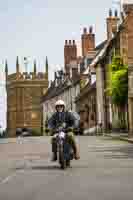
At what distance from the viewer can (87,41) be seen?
96875 millimetres

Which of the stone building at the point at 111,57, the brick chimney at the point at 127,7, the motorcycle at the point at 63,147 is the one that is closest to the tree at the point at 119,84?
the stone building at the point at 111,57

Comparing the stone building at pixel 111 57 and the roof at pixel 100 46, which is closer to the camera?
the stone building at pixel 111 57

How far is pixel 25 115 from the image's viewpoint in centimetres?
16625

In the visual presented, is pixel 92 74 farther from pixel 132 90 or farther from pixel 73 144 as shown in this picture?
pixel 73 144

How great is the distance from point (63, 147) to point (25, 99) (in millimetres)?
151771

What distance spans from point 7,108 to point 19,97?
6869 millimetres

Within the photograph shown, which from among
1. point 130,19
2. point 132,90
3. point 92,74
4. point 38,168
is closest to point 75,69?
point 92,74

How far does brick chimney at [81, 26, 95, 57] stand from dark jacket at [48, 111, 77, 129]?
77.0 metres

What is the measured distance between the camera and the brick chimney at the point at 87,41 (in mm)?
95744

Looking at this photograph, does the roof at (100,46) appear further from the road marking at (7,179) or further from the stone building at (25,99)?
the road marking at (7,179)

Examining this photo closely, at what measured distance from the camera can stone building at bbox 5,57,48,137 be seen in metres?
164

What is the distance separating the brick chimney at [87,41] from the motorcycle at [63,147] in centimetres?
7731

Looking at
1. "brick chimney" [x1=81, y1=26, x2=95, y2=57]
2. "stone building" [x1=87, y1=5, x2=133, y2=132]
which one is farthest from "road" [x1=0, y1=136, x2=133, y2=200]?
"brick chimney" [x1=81, y1=26, x2=95, y2=57]

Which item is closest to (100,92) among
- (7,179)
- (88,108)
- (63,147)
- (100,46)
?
(88,108)
